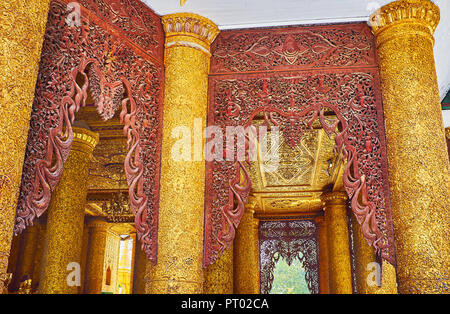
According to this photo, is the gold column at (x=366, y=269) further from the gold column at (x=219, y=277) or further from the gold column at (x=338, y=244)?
the gold column at (x=219, y=277)

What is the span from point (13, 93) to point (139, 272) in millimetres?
9715

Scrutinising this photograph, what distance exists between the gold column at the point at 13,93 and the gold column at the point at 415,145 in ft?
9.75

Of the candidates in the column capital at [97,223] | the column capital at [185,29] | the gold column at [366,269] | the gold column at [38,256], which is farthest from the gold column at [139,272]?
the column capital at [185,29]

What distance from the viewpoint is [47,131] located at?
3.22 meters

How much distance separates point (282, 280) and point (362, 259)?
9608 millimetres

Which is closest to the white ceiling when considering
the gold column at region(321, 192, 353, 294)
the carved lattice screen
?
the gold column at region(321, 192, 353, 294)

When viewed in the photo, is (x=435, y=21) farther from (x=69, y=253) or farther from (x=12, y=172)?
(x=69, y=253)

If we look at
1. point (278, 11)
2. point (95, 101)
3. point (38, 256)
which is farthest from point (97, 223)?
point (278, 11)

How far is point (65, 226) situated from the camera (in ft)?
19.3

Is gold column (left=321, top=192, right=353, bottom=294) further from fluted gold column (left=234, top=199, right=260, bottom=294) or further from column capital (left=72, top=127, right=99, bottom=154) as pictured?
column capital (left=72, top=127, right=99, bottom=154)

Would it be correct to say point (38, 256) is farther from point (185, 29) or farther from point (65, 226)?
point (185, 29)

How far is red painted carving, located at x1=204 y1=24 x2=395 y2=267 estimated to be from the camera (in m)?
4.13

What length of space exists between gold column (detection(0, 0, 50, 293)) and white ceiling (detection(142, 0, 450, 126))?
168cm
